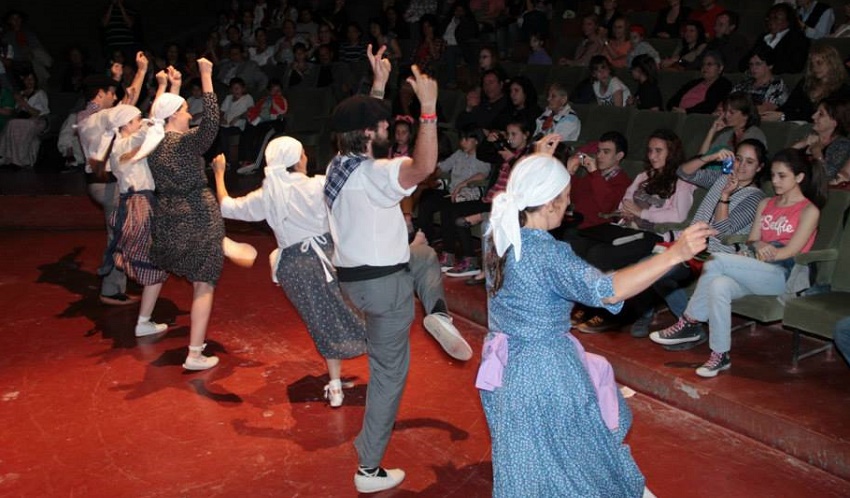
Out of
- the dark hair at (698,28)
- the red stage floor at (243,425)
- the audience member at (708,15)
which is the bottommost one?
the red stage floor at (243,425)

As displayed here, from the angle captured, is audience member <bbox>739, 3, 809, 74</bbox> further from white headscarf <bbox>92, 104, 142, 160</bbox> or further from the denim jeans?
white headscarf <bbox>92, 104, 142, 160</bbox>

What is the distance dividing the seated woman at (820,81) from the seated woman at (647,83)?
55.9 inches

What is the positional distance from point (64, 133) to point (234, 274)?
208 inches

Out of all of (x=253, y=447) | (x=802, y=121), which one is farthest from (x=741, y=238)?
(x=253, y=447)

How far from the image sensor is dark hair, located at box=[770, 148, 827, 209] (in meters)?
4.98

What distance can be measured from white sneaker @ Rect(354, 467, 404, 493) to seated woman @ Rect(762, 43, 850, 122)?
4094 mm

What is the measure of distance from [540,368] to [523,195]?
0.56 meters

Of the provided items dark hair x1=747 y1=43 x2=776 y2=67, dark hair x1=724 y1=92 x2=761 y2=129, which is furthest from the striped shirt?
dark hair x1=747 y1=43 x2=776 y2=67

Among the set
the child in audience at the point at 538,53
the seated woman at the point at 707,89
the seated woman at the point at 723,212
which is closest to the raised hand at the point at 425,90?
the seated woman at the point at 723,212

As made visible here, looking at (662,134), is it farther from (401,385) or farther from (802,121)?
(401,385)

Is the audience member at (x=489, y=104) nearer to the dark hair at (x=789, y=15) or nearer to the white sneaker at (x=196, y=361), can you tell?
the dark hair at (x=789, y=15)

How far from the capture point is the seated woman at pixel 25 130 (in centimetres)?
1152

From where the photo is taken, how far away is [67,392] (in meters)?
5.21

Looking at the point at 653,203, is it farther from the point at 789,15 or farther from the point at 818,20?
the point at 818,20
